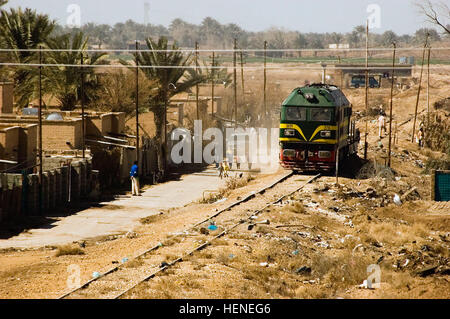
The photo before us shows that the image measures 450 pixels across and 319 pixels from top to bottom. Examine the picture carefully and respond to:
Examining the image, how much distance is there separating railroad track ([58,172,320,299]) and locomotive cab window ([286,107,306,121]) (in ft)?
19.0

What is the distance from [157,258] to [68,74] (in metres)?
29.9

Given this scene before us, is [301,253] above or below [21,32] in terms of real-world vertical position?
below

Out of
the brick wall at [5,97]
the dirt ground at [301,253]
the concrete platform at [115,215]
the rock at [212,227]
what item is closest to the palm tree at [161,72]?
the concrete platform at [115,215]

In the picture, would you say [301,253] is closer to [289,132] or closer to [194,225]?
[194,225]

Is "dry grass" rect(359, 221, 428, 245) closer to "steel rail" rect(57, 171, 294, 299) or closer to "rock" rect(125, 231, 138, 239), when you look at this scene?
"steel rail" rect(57, 171, 294, 299)

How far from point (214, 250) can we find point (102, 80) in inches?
1240

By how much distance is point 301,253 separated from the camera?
854 inches

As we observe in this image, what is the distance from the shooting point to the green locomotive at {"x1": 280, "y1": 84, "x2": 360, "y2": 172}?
33375 millimetres

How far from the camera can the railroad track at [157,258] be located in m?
16.9

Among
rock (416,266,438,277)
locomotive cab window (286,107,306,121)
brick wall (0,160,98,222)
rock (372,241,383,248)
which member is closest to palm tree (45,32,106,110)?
brick wall (0,160,98,222)

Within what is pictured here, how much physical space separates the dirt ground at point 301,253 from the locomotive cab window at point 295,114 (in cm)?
281

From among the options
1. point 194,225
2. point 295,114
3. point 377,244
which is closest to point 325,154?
point 295,114
